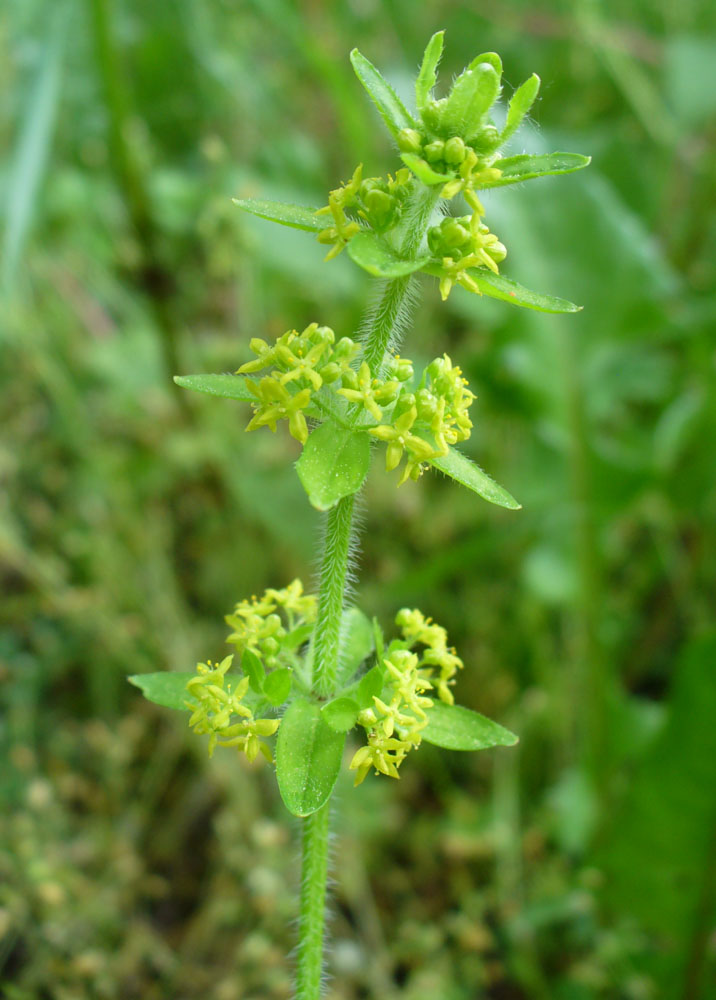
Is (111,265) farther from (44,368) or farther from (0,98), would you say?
(44,368)

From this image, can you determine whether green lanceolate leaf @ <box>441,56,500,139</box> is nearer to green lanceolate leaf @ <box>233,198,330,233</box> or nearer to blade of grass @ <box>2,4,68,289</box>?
green lanceolate leaf @ <box>233,198,330,233</box>

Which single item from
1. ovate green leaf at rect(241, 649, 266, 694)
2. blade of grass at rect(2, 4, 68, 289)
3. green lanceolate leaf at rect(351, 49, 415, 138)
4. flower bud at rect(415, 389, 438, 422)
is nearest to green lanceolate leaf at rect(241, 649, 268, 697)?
ovate green leaf at rect(241, 649, 266, 694)

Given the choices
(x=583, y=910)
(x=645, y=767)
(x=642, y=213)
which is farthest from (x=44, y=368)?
(x=642, y=213)

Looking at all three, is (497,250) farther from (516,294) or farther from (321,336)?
(321,336)

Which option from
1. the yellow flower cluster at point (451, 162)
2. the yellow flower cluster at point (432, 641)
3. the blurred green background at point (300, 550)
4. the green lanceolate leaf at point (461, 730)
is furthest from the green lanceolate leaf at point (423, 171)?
the blurred green background at point (300, 550)

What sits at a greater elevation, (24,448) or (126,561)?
(24,448)

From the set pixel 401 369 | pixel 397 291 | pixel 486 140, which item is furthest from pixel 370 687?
pixel 486 140
